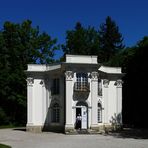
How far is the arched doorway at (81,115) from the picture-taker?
38406 millimetres

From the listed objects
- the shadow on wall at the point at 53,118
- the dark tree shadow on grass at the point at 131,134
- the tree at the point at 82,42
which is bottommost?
the dark tree shadow on grass at the point at 131,134

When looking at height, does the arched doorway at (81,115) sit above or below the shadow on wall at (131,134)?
above

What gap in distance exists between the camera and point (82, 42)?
227 ft

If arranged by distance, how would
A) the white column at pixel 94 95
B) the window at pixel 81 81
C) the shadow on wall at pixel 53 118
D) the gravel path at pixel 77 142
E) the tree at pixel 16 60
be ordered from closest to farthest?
1. the gravel path at pixel 77 142
2. the white column at pixel 94 95
3. the window at pixel 81 81
4. the shadow on wall at pixel 53 118
5. the tree at pixel 16 60

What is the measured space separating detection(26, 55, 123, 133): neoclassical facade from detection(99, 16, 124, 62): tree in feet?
114

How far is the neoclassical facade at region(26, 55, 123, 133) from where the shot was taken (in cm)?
3844

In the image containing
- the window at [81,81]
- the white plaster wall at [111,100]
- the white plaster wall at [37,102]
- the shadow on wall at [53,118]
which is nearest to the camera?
the window at [81,81]

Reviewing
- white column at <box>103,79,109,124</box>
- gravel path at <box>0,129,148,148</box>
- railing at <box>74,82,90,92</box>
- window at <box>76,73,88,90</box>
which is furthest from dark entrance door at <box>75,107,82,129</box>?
gravel path at <box>0,129,148,148</box>

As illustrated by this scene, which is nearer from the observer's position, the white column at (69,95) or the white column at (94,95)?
the white column at (69,95)

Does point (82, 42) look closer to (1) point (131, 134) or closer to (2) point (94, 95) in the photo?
(2) point (94, 95)

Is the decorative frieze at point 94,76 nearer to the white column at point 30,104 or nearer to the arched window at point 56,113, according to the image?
the arched window at point 56,113

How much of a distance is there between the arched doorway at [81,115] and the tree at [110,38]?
1534 inches

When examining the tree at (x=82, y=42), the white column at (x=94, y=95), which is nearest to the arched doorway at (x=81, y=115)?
the white column at (x=94, y=95)

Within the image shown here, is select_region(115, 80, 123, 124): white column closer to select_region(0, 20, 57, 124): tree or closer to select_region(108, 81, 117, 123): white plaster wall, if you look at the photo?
select_region(108, 81, 117, 123): white plaster wall
